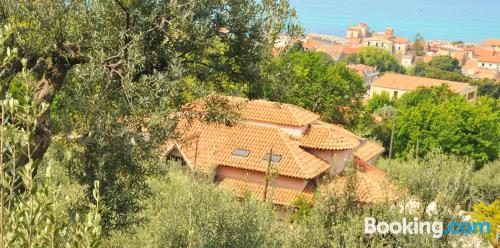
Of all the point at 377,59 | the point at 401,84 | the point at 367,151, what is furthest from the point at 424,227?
the point at 377,59

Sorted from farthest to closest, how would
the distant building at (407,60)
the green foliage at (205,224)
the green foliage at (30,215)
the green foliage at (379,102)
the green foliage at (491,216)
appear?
the distant building at (407,60) → the green foliage at (379,102) → the green foliage at (205,224) → the green foliage at (491,216) → the green foliage at (30,215)

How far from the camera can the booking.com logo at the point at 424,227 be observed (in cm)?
998

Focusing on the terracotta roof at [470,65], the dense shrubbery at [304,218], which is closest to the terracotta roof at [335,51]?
the terracotta roof at [470,65]

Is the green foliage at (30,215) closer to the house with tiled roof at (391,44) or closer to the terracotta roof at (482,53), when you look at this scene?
the terracotta roof at (482,53)

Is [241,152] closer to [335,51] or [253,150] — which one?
[253,150]

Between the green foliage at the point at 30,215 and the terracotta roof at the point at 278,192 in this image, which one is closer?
the green foliage at the point at 30,215

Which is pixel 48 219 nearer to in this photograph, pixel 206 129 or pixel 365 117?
pixel 206 129

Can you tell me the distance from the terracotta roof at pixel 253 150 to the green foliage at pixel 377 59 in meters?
132

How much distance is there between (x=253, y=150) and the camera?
23.1 meters

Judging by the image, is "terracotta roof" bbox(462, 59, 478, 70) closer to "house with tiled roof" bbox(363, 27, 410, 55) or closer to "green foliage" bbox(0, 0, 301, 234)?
"house with tiled roof" bbox(363, 27, 410, 55)

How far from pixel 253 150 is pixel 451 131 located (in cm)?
2153

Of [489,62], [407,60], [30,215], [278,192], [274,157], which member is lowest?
[407,60]

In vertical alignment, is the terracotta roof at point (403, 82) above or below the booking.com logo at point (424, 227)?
below

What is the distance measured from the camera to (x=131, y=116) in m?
6.77
